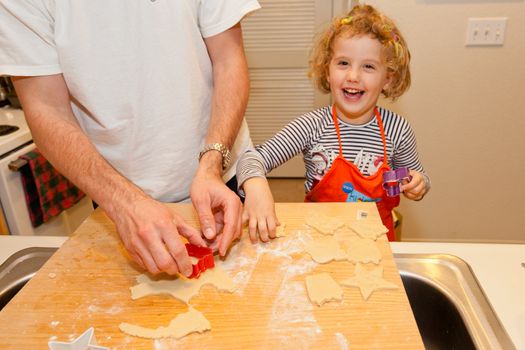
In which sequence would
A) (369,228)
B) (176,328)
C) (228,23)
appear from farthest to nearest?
(228,23) < (369,228) < (176,328)

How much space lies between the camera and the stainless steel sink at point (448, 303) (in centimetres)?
74

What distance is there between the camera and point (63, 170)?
0.94m

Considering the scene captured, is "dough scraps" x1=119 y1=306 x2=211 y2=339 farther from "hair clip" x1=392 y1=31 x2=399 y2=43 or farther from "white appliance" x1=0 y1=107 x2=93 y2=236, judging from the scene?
"white appliance" x1=0 y1=107 x2=93 y2=236

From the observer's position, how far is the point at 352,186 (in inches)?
48.9

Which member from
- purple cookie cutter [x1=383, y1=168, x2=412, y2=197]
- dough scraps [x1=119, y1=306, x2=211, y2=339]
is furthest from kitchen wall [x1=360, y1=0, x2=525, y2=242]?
dough scraps [x1=119, y1=306, x2=211, y2=339]

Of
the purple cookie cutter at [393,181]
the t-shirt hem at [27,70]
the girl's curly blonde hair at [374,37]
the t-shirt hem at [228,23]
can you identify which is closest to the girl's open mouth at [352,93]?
the girl's curly blonde hair at [374,37]

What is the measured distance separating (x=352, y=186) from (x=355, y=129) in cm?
19

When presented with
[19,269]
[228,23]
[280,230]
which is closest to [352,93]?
[228,23]

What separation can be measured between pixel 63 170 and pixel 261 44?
7.26ft

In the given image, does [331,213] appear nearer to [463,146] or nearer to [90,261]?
[90,261]

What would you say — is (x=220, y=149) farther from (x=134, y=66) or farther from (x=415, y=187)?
(x=415, y=187)

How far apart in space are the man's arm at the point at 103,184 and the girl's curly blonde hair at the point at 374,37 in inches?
29.5

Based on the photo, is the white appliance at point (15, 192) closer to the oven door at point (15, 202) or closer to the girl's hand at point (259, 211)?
the oven door at point (15, 202)

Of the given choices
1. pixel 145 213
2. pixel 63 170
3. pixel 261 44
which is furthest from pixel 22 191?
pixel 261 44
